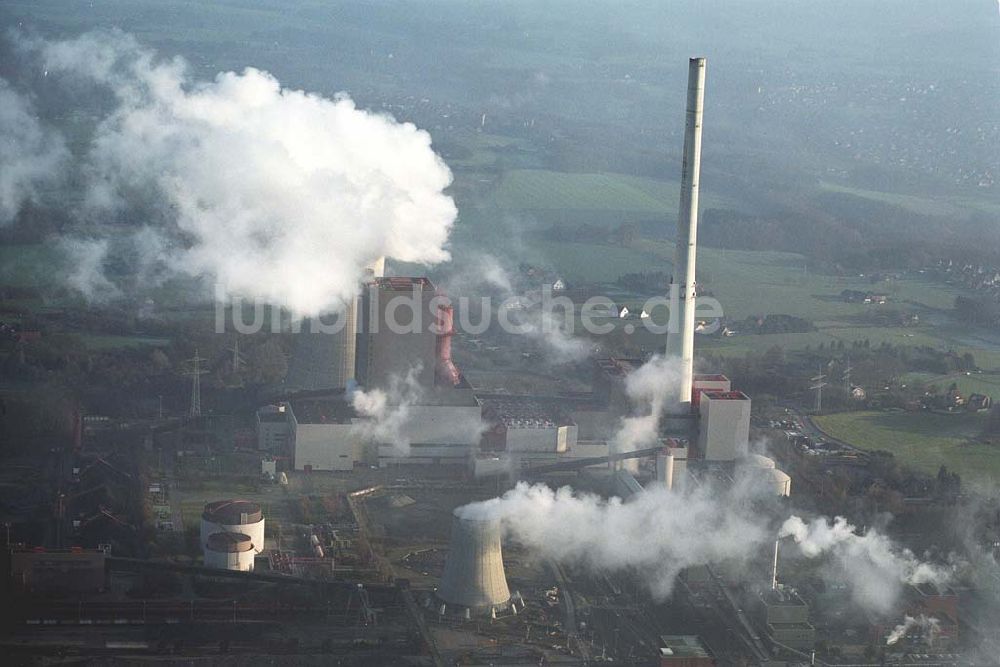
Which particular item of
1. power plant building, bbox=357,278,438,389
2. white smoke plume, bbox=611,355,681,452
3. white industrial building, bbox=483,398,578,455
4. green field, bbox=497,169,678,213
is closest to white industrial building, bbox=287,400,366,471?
power plant building, bbox=357,278,438,389

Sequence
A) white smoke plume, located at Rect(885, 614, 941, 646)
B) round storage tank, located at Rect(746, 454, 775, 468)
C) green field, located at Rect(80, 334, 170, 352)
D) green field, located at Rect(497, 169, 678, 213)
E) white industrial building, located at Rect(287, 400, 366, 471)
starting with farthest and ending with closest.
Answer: green field, located at Rect(497, 169, 678, 213), green field, located at Rect(80, 334, 170, 352), white industrial building, located at Rect(287, 400, 366, 471), round storage tank, located at Rect(746, 454, 775, 468), white smoke plume, located at Rect(885, 614, 941, 646)

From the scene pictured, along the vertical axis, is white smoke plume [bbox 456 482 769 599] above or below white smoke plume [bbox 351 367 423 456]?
below

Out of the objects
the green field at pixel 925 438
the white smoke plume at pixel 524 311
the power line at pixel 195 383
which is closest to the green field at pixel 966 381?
the green field at pixel 925 438

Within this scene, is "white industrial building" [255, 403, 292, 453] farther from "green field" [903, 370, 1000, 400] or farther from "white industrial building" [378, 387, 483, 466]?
"green field" [903, 370, 1000, 400]

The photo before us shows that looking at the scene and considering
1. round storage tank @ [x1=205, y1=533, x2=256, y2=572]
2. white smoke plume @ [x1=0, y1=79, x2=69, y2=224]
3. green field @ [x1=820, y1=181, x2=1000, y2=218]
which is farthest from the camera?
green field @ [x1=820, y1=181, x2=1000, y2=218]

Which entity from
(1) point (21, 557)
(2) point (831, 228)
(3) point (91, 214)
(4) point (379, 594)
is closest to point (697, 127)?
(4) point (379, 594)

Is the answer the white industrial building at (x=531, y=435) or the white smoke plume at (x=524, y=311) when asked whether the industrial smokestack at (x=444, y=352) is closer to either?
the white industrial building at (x=531, y=435)

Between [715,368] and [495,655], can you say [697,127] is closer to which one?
[715,368]

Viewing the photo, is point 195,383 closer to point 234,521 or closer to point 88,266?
point 234,521

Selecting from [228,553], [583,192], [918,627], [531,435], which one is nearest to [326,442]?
[531,435]
